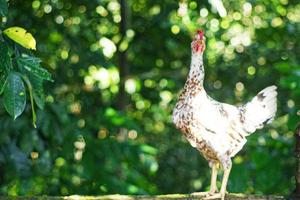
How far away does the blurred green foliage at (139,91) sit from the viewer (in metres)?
3.21

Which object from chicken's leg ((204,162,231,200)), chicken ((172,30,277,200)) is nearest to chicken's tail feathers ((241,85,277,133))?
chicken ((172,30,277,200))

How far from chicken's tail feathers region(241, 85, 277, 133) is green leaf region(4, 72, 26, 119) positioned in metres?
0.85

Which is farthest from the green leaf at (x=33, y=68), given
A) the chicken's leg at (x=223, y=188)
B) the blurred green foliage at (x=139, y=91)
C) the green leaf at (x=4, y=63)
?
the blurred green foliage at (x=139, y=91)

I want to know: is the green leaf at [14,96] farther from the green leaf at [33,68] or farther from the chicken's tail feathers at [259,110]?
the chicken's tail feathers at [259,110]

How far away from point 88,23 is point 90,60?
0.27 m

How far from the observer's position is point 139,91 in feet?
13.8

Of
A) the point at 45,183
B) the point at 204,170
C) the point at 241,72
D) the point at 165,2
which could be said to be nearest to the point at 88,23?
the point at 165,2

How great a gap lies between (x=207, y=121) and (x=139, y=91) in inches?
84.1

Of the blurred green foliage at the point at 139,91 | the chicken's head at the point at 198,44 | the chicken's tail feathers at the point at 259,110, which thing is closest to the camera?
the chicken's head at the point at 198,44

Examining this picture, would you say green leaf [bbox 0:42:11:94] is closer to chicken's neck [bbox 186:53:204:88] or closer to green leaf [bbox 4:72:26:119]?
green leaf [bbox 4:72:26:119]

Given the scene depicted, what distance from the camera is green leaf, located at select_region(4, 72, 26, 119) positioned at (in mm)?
1621

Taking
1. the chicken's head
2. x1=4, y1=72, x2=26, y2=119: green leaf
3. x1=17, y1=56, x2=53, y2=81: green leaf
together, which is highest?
the chicken's head

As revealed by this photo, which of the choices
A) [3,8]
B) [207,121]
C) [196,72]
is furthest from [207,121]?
[3,8]

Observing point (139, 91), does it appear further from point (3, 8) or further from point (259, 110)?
point (3, 8)
